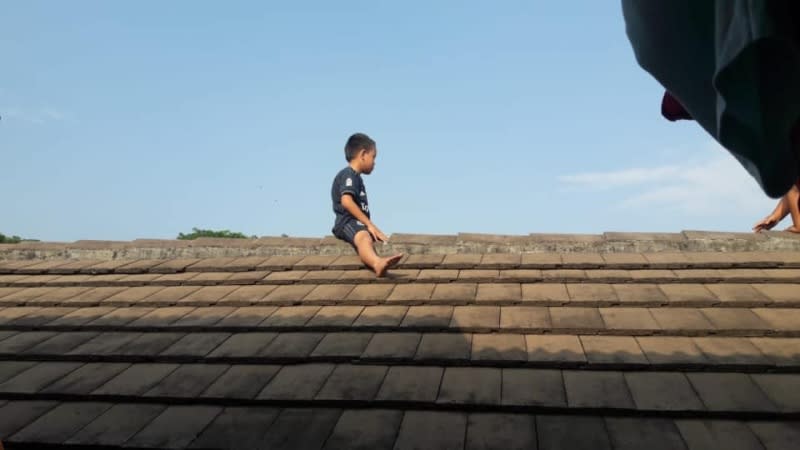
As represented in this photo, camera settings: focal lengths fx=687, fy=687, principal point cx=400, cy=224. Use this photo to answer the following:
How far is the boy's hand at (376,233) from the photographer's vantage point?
5.16 m

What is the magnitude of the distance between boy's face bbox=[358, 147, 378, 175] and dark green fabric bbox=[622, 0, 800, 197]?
425cm

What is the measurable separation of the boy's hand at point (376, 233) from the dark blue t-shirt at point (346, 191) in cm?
19

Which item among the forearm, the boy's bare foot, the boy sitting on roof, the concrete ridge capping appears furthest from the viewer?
the forearm

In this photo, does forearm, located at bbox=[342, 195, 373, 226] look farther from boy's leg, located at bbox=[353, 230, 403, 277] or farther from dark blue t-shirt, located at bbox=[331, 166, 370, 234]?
boy's leg, located at bbox=[353, 230, 403, 277]

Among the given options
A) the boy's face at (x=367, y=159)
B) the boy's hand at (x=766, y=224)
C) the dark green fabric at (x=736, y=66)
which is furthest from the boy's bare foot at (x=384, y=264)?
the dark green fabric at (x=736, y=66)

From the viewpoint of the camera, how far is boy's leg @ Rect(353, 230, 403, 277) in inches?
178

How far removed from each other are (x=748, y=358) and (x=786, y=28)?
2.32 m

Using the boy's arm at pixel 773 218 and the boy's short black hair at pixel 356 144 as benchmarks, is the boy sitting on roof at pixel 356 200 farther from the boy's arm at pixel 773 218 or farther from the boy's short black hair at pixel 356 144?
the boy's arm at pixel 773 218

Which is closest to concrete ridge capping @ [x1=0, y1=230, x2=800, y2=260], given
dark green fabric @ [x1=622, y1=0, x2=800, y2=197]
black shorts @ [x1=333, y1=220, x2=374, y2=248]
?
black shorts @ [x1=333, y1=220, x2=374, y2=248]

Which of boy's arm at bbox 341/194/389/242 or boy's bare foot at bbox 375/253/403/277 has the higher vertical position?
boy's arm at bbox 341/194/389/242

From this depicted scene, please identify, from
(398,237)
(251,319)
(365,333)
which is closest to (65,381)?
(251,319)

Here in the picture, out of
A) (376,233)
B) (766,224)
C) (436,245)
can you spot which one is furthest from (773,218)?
(376,233)

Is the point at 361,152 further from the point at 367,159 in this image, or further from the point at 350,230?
the point at 350,230

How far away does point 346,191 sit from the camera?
5.43 meters
